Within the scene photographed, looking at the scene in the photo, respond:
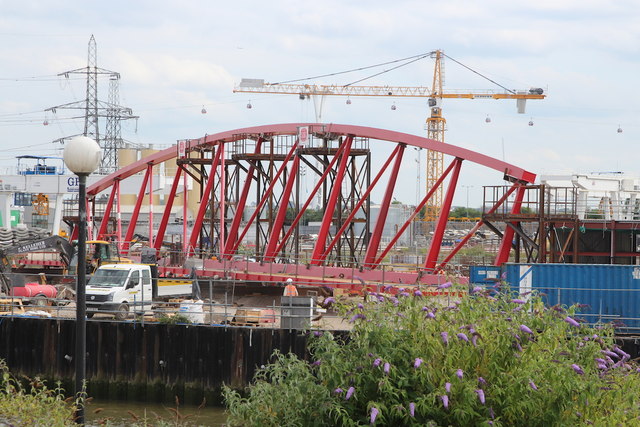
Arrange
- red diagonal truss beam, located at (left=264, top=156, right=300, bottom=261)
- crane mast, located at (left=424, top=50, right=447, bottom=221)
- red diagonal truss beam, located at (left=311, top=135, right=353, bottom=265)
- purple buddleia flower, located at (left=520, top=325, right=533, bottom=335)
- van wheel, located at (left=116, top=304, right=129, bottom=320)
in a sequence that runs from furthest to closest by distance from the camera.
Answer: crane mast, located at (left=424, top=50, right=447, bottom=221), red diagonal truss beam, located at (left=264, top=156, right=300, bottom=261), red diagonal truss beam, located at (left=311, top=135, right=353, bottom=265), van wheel, located at (left=116, top=304, right=129, bottom=320), purple buddleia flower, located at (left=520, top=325, right=533, bottom=335)

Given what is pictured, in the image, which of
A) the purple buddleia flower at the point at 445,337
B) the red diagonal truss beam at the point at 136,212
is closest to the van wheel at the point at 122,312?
the purple buddleia flower at the point at 445,337

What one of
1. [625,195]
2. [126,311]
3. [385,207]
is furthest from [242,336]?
[625,195]

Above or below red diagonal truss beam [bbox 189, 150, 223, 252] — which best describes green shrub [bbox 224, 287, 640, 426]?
below

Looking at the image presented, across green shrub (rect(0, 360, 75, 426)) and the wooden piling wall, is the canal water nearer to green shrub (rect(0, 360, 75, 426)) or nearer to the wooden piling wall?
the wooden piling wall

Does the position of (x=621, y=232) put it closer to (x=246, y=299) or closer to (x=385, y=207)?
(x=385, y=207)

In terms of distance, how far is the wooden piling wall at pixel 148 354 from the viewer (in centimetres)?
2964

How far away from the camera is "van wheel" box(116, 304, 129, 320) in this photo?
1244 inches

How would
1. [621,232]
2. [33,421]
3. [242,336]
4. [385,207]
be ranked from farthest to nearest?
[385,207], [621,232], [242,336], [33,421]

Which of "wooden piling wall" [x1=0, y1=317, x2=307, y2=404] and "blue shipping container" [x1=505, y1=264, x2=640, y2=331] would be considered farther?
"blue shipping container" [x1=505, y1=264, x2=640, y2=331]

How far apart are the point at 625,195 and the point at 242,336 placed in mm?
26227

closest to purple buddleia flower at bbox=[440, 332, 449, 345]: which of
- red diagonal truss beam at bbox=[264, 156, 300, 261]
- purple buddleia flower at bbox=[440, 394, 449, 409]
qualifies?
purple buddleia flower at bbox=[440, 394, 449, 409]

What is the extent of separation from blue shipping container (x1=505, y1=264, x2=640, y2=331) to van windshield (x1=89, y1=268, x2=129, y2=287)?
14.5 metres

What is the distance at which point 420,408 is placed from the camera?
43.5 ft

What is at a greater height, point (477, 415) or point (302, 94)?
point (302, 94)
